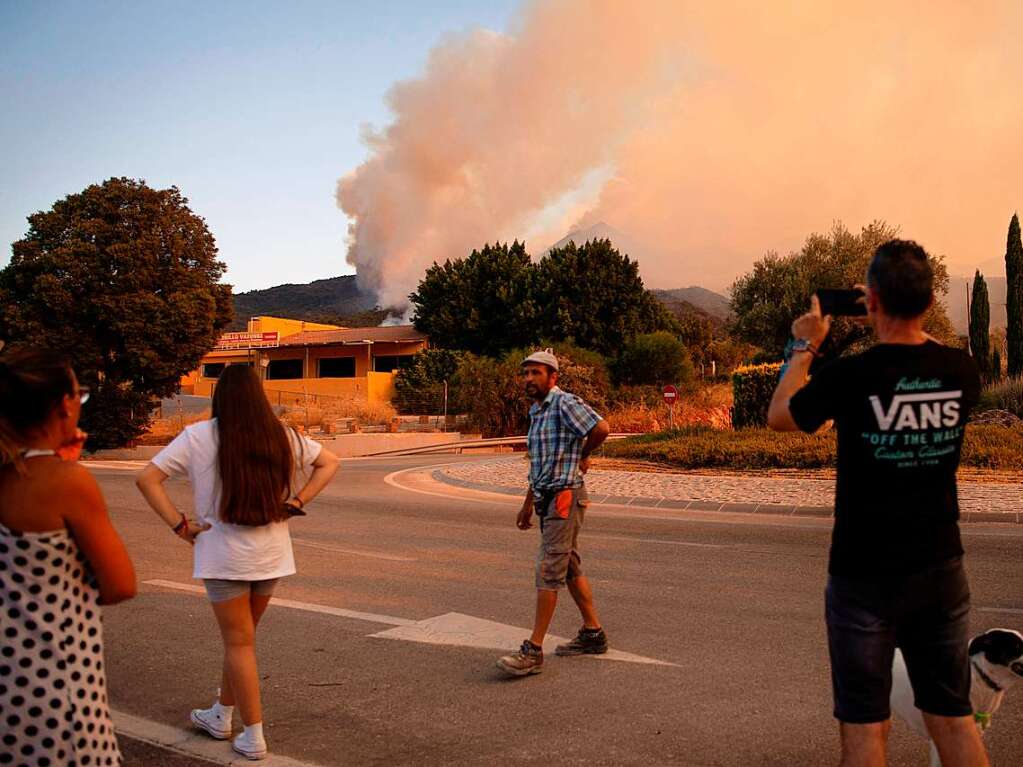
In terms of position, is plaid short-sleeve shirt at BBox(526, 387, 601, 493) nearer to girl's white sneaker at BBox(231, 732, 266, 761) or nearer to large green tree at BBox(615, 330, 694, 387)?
girl's white sneaker at BBox(231, 732, 266, 761)

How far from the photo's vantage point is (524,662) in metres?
5.52

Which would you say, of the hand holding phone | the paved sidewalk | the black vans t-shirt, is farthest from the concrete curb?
the black vans t-shirt

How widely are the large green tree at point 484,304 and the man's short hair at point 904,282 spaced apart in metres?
43.1

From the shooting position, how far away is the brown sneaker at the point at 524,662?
550 cm

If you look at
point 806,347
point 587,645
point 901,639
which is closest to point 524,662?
point 587,645

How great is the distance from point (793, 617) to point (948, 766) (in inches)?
166

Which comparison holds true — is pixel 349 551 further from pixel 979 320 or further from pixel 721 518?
pixel 979 320

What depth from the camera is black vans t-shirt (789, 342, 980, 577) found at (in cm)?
276

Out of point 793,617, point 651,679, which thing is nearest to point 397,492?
point 793,617

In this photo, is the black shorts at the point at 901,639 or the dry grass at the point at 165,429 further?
the dry grass at the point at 165,429

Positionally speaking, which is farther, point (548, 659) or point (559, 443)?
point (548, 659)

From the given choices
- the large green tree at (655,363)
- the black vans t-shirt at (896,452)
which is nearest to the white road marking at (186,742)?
the black vans t-shirt at (896,452)

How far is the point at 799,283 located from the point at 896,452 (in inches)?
1494

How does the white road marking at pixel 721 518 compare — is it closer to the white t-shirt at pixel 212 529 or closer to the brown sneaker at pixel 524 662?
the brown sneaker at pixel 524 662
